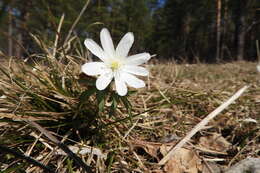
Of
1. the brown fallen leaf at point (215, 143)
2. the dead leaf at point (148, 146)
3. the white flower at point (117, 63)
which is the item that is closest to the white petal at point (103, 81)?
the white flower at point (117, 63)

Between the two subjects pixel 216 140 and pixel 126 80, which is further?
pixel 216 140

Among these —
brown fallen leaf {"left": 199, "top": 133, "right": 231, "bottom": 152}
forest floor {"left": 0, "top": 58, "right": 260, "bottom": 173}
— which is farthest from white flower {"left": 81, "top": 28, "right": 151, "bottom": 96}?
brown fallen leaf {"left": 199, "top": 133, "right": 231, "bottom": 152}

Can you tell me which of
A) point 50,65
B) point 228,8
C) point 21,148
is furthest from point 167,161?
point 228,8

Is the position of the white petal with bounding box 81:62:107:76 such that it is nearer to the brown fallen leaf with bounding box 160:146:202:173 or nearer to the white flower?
the white flower

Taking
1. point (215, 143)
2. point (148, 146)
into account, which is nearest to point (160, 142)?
point (148, 146)

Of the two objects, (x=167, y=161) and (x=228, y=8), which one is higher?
(x=228, y=8)

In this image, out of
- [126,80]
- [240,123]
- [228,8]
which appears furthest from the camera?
[228,8]

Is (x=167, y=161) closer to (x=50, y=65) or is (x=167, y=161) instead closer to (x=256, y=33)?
(x=50, y=65)
